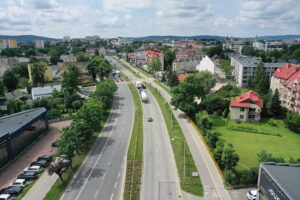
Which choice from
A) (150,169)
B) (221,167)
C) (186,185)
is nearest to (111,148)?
(150,169)

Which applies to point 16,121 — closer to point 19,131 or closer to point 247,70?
point 19,131

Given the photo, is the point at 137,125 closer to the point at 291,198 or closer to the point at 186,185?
the point at 186,185

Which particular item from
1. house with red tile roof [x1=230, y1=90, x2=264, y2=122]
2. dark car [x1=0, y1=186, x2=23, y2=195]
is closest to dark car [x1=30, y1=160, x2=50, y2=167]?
dark car [x1=0, y1=186, x2=23, y2=195]

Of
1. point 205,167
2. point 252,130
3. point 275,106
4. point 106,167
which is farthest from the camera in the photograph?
point 275,106

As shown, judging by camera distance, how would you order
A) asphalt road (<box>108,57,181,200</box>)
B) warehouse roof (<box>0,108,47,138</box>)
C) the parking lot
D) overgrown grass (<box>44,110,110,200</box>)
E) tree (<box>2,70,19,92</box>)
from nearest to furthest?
overgrown grass (<box>44,110,110,200</box>), asphalt road (<box>108,57,181,200</box>), the parking lot, warehouse roof (<box>0,108,47,138</box>), tree (<box>2,70,19,92</box>)

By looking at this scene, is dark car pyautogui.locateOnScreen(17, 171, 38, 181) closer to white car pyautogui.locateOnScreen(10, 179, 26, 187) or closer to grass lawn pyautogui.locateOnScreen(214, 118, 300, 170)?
white car pyautogui.locateOnScreen(10, 179, 26, 187)

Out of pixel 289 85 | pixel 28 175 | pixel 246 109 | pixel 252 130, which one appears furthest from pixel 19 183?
pixel 289 85
